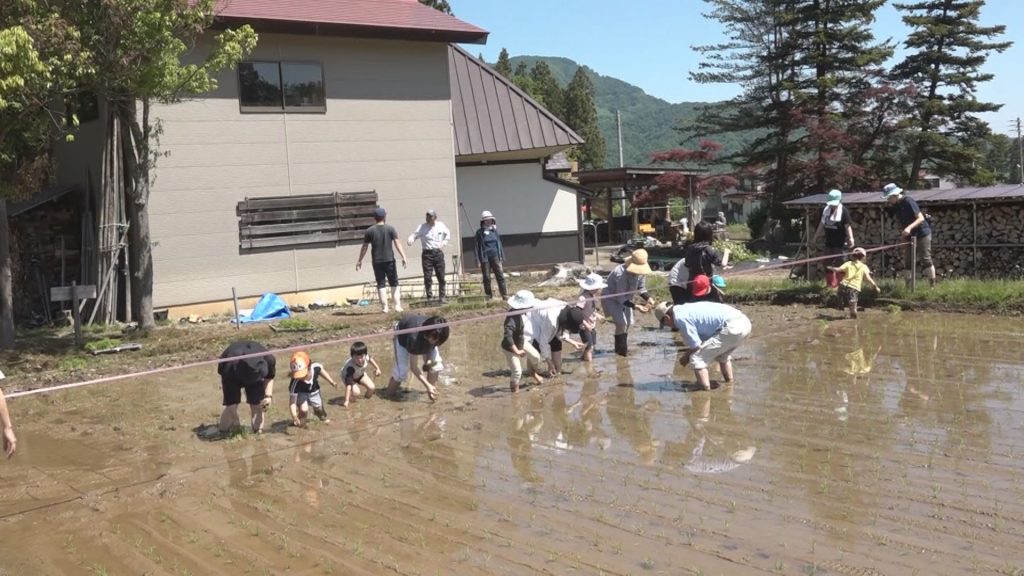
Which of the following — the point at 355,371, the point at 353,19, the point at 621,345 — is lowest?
the point at 621,345

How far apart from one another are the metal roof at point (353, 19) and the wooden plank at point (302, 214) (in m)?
3.22

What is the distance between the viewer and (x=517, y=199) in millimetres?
21500

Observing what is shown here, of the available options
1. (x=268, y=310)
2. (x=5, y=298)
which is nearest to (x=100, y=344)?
(x=5, y=298)

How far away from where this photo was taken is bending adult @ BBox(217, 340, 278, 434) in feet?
23.9

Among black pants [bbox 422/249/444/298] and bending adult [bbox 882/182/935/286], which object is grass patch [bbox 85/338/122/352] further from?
bending adult [bbox 882/182/935/286]

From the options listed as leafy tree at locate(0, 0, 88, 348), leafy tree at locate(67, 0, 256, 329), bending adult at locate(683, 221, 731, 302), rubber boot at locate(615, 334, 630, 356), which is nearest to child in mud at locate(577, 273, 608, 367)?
rubber boot at locate(615, 334, 630, 356)

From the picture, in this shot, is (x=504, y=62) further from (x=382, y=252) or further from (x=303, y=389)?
(x=303, y=389)

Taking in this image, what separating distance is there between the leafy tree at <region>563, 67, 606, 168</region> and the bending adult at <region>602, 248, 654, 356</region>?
4752 centimetres

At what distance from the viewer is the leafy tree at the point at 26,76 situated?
382 inches

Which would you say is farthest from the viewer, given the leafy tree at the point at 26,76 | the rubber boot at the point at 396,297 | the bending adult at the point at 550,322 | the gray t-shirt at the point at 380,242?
the rubber boot at the point at 396,297

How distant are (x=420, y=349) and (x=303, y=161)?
8.81 meters

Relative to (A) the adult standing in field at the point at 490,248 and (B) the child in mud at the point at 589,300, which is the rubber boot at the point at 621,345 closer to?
(B) the child in mud at the point at 589,300

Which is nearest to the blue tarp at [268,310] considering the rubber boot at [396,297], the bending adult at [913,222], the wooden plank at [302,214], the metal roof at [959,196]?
the wooden plank at [302,214]

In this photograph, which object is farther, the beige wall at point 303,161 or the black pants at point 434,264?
the beige wall at point 303,161
